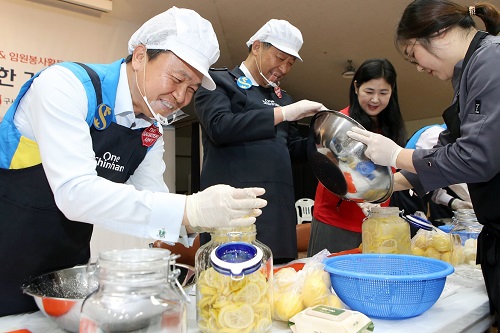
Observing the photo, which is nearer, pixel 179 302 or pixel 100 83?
pixel 179 302

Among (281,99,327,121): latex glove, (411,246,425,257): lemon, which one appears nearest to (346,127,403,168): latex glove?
(281,99,327,121): latex glove

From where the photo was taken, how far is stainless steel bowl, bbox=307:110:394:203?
4.08 ft

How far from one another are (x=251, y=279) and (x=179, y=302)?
0.15m

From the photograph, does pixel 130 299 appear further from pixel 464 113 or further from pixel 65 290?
pixel 464 113

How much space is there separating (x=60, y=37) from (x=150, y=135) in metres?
2.47

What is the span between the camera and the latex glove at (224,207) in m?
0.84

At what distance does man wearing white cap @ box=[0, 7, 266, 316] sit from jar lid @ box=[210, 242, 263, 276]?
9 centimetres

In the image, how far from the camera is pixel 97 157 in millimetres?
1059

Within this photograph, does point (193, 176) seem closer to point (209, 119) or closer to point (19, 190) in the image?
point (209, 119)

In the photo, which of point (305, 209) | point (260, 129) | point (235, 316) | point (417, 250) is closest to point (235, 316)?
point (235, 316)

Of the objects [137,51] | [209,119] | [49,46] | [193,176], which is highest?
[49,46]

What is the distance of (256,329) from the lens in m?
0.73

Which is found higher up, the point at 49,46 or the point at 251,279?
the point at 49,46

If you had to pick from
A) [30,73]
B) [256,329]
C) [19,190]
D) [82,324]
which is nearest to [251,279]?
[256,329]
